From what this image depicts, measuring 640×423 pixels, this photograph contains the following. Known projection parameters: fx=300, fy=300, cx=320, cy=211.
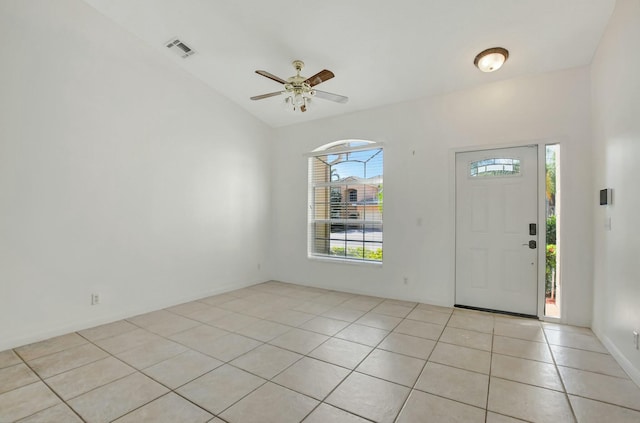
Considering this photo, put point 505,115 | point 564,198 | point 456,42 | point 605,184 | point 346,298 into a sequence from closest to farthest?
point 605,184 → point 456,42 → point 564,198 → point 505,115 → point 346,298

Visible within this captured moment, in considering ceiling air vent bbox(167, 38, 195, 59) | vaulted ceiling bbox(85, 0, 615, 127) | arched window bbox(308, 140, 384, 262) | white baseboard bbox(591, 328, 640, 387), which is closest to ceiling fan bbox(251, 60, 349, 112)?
vaulted ceiling bbox(85, 0, 615, 127)

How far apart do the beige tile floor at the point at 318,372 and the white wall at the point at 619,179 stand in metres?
0.38

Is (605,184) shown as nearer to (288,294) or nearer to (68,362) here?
(288,294)

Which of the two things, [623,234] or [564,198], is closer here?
[623,234]

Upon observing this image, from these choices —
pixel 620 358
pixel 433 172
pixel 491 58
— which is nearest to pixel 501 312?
pixel 620 358

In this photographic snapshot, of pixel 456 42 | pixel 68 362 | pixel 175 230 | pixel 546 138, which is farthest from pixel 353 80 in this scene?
pixel 68 362

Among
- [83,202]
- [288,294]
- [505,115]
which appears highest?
[505,115]

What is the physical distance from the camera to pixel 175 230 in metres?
4.14

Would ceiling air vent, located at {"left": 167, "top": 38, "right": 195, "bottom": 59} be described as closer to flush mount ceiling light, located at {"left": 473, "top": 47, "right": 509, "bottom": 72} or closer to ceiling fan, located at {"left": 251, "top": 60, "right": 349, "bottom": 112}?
ceiling fan, located at {"left": 251, "top": 60, "right": 349, "bottom": 112}

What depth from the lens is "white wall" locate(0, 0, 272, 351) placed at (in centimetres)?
282

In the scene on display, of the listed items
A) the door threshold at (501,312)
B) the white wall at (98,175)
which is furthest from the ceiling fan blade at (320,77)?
the door threshold at (501,312)

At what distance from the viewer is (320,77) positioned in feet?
10.3

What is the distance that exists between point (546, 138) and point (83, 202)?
5.27 metres

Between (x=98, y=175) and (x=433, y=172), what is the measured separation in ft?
13.6
